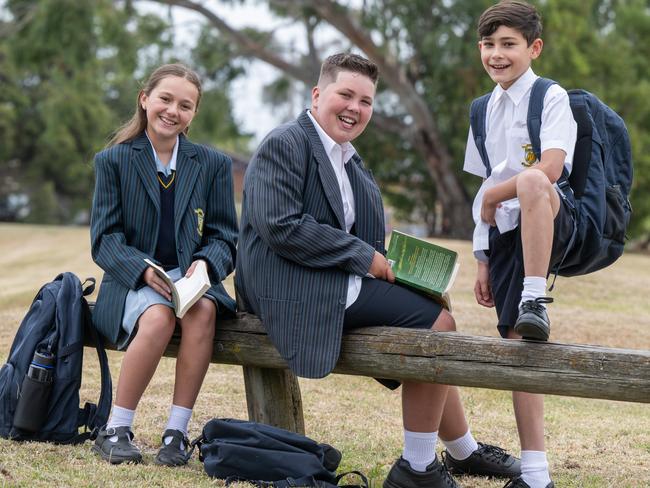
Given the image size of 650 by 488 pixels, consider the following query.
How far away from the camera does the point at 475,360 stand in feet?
13.4

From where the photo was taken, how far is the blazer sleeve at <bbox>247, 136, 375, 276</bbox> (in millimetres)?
4129

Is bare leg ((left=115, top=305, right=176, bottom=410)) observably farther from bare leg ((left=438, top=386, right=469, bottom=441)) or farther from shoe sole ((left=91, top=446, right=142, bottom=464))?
bare leg ((left=438, top=386, right=469, bottom=441))

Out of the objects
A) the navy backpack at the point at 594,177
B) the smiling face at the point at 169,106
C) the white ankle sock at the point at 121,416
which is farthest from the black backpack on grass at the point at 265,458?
the smiling face at the point at 169,106

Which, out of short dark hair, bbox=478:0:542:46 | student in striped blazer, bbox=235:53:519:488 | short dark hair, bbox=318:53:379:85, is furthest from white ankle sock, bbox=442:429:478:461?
short dark hair, bbox=478:0:542:46

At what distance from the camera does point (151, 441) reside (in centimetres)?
Answer: 523

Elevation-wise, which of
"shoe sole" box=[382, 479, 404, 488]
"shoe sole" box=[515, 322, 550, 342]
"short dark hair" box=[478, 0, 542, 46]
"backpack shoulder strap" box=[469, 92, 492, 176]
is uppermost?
"short dark hair" box=[478, 0, 542, 46]

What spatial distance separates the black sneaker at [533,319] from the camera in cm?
386

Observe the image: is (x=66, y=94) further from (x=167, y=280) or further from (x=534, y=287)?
(x=534, y=287)

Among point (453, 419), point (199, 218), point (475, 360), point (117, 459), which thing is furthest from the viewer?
point (199, 218)

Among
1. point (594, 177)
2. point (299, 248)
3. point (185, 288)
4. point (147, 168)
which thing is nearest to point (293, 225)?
point (299, 248)

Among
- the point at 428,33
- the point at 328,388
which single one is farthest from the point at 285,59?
the point at 328,388

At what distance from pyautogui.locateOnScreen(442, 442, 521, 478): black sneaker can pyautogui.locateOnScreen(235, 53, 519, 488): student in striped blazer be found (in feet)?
1.35

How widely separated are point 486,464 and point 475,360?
2.91ft

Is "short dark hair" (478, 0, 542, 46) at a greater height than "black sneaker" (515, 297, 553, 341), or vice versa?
"short dark hair" (478, 0, 542, 46)
